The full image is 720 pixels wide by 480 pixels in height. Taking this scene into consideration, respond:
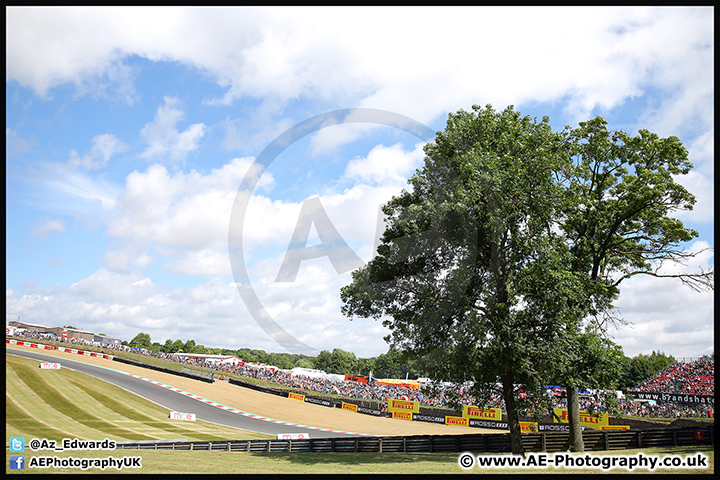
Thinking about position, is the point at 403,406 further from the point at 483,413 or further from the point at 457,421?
the point at 483,413

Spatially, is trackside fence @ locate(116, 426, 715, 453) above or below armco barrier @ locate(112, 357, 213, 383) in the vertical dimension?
above

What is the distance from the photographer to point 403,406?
178ft

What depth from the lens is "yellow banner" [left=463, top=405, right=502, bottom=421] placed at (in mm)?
46250

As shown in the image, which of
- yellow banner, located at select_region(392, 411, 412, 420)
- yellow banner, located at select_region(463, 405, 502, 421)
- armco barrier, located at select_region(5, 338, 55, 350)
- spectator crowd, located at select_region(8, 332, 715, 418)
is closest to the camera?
spectator crowd, located at select_region(8, 332, 715, 418)

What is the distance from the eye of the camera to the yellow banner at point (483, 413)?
4625cm

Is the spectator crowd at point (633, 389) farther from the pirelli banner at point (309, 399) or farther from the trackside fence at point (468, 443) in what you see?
the pirelli banner at point (309, 399)

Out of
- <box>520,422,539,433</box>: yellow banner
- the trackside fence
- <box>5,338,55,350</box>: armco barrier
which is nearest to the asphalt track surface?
the trackside fence

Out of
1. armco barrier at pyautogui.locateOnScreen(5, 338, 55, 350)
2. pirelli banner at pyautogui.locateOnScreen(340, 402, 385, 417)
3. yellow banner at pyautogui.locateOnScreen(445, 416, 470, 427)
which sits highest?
armco barrier at pyautogui.locateOnScreen(5, 338, 55, 350)

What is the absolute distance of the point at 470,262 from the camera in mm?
21234

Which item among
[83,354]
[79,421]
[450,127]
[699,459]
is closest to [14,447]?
[79,421]

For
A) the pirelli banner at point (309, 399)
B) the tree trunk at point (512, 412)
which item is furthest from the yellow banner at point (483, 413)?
the tree trunk at point (512, 412)

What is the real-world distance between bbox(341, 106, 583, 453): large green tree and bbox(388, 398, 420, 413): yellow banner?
3434 cm

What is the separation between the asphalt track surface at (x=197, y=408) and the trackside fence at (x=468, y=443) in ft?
43.3

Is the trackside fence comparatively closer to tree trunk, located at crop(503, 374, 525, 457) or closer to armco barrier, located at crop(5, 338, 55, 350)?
tree trunk, located at crop(503, 374, 525, 457)
